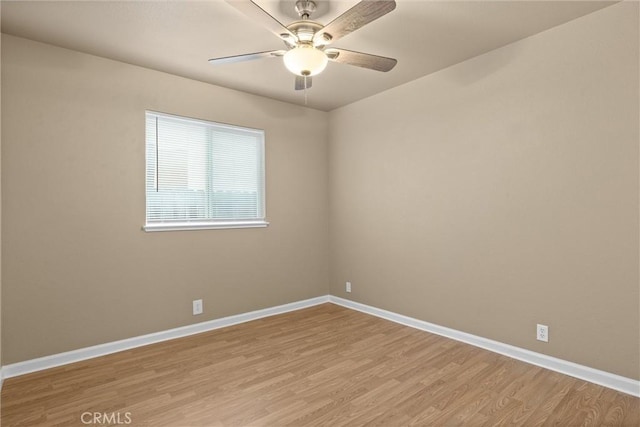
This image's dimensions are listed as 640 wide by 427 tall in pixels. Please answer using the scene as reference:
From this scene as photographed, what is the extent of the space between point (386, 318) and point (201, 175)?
249 centimetres

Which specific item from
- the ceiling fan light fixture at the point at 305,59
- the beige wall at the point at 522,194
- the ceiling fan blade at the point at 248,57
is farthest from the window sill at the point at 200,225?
the ceiling fan light fixture at the point at 305,59

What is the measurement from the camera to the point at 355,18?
178 centimetres

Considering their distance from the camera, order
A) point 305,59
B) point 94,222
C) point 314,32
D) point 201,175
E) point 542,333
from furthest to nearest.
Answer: point 201,175
point 94,222
point 542,333
point 314,32
point 305,59

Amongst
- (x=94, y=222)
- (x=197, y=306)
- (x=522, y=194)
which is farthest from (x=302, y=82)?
(x=197, y=306)

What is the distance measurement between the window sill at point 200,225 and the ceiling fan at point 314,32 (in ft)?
5.39

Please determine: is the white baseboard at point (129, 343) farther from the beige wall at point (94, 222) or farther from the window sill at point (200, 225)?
the window sill at point (200, 225)

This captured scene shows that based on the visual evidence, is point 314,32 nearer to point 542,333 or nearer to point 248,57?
point 248,57

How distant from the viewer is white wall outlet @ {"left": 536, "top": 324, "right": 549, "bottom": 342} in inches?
101

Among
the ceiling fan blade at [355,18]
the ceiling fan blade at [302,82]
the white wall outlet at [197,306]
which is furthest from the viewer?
the white wall outlet at [197,306]

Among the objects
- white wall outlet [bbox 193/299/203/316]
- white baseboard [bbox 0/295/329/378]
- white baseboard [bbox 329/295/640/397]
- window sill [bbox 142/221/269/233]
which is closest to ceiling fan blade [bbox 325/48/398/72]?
window sill [bbox 142/221/269/233]

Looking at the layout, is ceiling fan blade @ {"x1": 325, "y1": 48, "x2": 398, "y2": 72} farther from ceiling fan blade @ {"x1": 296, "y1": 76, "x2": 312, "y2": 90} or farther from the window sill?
the window sill

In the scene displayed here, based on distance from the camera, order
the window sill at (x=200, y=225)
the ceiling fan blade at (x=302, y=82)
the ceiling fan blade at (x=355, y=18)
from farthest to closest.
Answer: the window sill at (x=200, y=225)
the ceiling fan blade at (x=302, y=82)
the ceiling fan blade at (x=355, y=18)

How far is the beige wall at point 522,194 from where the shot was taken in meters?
2.23

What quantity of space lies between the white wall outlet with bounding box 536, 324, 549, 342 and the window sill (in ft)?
8.93
